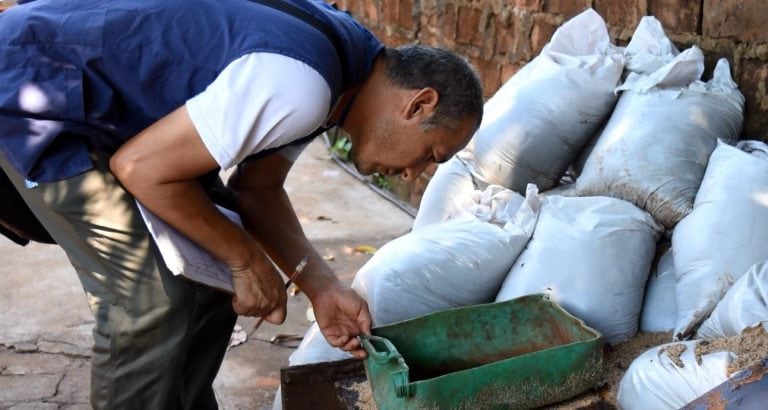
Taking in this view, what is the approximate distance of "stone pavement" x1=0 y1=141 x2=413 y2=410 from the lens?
113 inches

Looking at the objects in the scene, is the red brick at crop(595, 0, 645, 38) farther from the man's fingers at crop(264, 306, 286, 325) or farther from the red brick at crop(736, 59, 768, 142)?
the man's fingers at crop(264, 306, 286, 325)

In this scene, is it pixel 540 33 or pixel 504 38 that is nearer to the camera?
pixel 540 33

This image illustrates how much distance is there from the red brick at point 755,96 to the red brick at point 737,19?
0.08 metres

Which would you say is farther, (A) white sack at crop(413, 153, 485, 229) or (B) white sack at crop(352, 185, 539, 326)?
(A) white sack at crop(413, 153, 485, 229)

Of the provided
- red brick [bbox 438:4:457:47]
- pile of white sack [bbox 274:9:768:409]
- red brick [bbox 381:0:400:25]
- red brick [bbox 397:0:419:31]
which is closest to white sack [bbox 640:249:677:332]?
pile of white sack [bbox 274:9:768:409]

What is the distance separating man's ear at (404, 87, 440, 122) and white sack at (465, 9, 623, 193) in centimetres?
107

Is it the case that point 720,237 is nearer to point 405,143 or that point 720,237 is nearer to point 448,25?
point 405,143

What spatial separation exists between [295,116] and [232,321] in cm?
81

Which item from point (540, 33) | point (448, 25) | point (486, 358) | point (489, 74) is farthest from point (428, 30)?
point (486, 358)

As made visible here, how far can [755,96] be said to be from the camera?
270cm

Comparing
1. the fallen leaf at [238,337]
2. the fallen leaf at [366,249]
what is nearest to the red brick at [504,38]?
the fallen leaf at [366,249]

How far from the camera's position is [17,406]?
2742 millimetres

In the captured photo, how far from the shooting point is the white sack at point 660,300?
8.20ft

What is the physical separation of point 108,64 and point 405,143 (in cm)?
62
